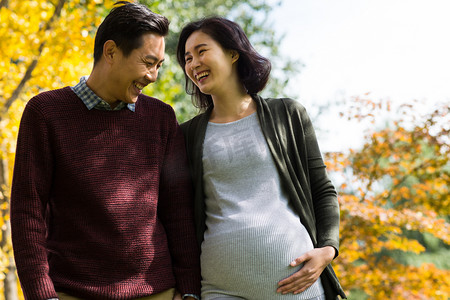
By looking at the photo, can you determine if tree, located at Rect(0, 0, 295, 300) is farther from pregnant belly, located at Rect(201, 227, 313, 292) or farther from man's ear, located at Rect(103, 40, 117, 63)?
pregnant belly, located at Rect(201, 227, 313, 292)

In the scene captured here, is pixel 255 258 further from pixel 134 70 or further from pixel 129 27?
pixel 129 27

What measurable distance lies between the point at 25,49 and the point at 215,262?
3.38 meters

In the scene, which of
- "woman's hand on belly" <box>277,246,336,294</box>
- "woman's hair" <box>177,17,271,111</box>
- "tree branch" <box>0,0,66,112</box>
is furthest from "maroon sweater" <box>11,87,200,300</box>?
"tree branch" <box>0,0,66,112</box>

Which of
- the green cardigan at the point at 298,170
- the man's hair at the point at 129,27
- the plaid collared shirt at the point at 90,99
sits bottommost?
the green cardigan at the point at 298,170

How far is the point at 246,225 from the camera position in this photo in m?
1.93

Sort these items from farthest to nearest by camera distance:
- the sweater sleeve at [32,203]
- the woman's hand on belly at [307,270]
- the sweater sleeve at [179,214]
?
1. the sweater sleeve at [179,214]
2. the woman's hand on belly at [307,270]
3. the sweater sleeve at [32,203]

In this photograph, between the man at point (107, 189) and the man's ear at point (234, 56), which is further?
the man's ear at point (234, 56)

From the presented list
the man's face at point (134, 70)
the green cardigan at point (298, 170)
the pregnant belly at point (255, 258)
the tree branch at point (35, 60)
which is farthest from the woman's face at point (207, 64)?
the tree branch at point (35, 60)

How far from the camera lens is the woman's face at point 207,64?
86.5 inches

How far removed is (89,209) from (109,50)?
62 cm

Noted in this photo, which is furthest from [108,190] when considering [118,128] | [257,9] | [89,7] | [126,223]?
[257,9]

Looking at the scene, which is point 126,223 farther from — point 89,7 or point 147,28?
point 89,7

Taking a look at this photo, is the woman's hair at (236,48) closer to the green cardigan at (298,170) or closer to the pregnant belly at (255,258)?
the green cardigan at (298,170)

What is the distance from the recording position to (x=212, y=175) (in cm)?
208
